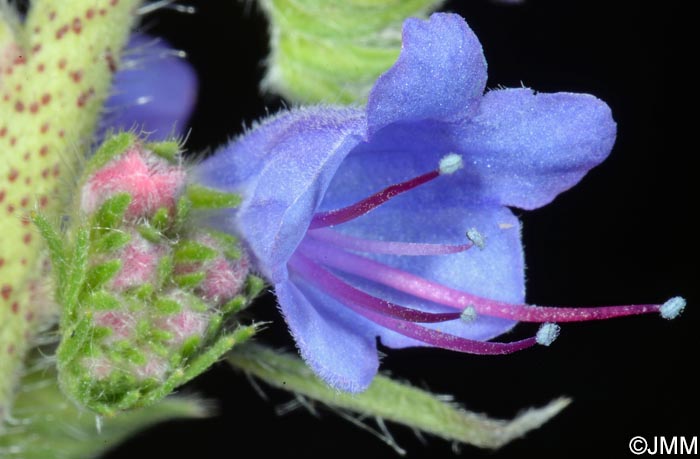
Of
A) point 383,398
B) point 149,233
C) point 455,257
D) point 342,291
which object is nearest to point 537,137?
point 455,257

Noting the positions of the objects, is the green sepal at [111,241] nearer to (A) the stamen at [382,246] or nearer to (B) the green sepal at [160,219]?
(B) the green sepal at [160,219]

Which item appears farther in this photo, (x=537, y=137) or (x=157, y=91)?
(x=157, y=91)

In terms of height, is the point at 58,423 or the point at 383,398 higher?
the point at 383,398

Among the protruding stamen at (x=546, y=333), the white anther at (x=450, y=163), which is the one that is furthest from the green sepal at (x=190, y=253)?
the protruding stamen at (x=546, y=333)

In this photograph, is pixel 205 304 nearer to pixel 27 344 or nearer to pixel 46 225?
pixel 46 225

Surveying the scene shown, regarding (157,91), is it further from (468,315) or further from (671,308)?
(671,308)

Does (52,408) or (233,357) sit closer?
(233,357)

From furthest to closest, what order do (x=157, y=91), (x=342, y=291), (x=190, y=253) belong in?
(x=157, y=91)
(x=342, y=291)
(x=190, y=253)

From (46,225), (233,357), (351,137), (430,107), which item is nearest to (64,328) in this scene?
(46,225)
